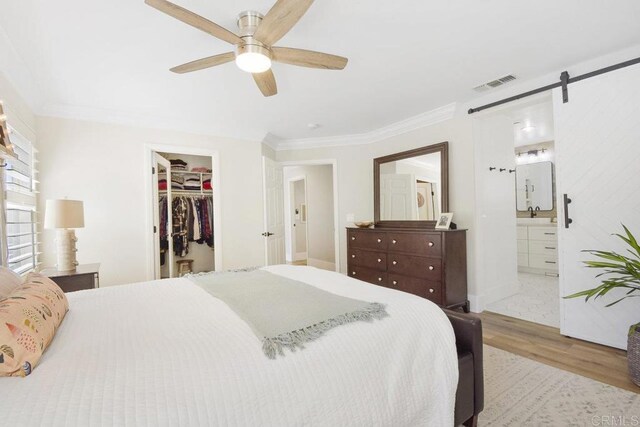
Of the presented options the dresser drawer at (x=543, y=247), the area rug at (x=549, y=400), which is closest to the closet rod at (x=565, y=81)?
the area rug at (x=549, y=400)

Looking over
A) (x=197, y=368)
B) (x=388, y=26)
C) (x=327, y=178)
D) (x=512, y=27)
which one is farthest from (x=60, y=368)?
(x=327, y=178)

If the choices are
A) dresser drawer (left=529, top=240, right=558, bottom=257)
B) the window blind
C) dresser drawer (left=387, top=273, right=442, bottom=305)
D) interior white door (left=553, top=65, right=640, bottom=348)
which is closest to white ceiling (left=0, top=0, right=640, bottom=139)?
interior white door (left=553, top=65, right=640, bottom=348)

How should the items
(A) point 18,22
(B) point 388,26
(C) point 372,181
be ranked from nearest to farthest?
1. (A) point 18,22
2. (B) point 388,26
3. (C) point 372,181

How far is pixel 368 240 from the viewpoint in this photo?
3.83 meters

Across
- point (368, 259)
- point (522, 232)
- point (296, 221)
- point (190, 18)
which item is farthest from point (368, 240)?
point (296, 221)

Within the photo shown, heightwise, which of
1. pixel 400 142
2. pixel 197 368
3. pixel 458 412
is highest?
pixel 400 142

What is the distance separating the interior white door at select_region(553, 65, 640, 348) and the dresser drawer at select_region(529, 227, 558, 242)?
2.65 metres

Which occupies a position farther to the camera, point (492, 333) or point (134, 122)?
point (134, 122)

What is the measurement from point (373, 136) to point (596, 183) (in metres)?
2.66

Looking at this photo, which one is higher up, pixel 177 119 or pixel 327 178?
pixel 177 119

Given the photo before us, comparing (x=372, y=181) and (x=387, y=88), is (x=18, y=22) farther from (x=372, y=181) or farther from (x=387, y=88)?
(x=372, y=181)

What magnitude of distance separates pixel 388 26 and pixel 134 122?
301 centimetres

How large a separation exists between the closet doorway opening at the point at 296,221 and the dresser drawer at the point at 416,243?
4002 mm

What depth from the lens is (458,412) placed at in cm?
135
